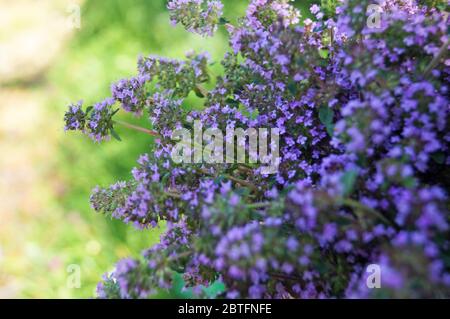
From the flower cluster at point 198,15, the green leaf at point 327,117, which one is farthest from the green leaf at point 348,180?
the flower cluster at point 198,15

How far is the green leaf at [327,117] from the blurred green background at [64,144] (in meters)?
0.87

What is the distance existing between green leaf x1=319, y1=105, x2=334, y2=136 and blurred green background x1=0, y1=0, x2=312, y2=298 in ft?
2.85

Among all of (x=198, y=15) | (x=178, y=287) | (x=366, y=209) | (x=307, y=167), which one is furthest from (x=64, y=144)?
(x=366, y=209)

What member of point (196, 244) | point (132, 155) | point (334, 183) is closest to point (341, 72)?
point (334, 183)

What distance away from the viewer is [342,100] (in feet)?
3.49

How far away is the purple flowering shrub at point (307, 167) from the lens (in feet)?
2.64

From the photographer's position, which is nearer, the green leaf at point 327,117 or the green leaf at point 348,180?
the green leaf at point 348,180

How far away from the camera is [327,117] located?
101 cm

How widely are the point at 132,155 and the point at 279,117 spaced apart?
5.16 feet

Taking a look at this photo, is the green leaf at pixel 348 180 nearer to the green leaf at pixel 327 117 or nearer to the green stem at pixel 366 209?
the green stem at pixel 366 209

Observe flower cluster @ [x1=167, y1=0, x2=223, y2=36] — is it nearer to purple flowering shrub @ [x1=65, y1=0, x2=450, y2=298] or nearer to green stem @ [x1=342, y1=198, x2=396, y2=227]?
purple flowering shrub @ [x1=65, y1=0, x2=450, y2=298]
